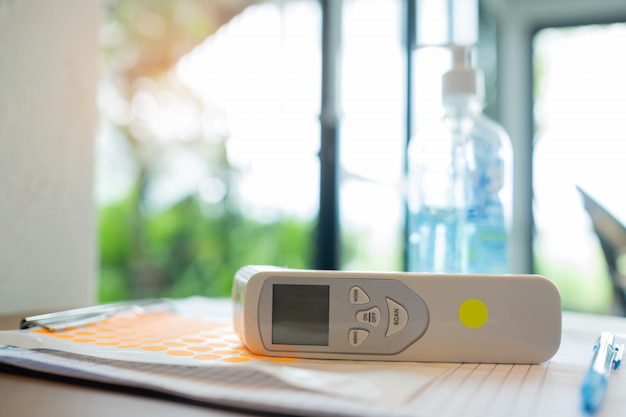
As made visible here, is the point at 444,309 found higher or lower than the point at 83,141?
lower

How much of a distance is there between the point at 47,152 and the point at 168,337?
0.93 ft

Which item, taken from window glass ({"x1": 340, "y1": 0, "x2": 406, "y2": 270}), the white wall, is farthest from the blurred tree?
the white wall

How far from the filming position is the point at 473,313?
39 cm

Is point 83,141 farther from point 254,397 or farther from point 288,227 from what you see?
point 288,227

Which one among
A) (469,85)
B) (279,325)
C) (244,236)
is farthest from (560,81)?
(279,325)

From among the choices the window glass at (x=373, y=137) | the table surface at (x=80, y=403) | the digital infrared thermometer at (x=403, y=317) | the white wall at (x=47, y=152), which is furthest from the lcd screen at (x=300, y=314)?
the window glass at (x=373, y=137)

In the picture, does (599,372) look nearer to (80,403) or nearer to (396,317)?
(396,317)

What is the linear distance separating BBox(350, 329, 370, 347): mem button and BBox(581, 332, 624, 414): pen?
0.13 m

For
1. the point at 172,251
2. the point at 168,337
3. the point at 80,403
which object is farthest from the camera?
the point at 172,251

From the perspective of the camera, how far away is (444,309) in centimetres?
39

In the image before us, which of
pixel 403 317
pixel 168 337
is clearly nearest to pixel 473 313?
pixel 403 317

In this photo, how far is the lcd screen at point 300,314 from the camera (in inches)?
15.6

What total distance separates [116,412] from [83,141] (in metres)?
0.45

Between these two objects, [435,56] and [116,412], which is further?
[435,56]
